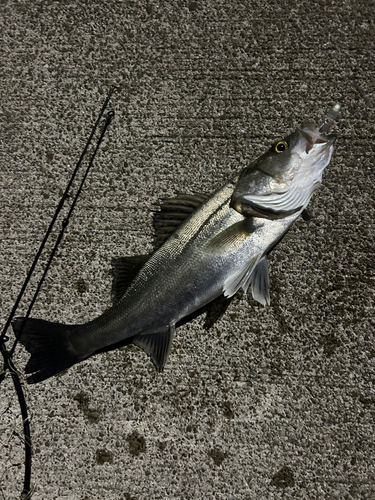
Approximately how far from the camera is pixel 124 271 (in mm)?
1857

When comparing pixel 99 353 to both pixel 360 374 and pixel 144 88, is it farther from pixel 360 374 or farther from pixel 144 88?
pixel 144 88

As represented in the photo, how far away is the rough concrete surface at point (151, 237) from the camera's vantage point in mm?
1946

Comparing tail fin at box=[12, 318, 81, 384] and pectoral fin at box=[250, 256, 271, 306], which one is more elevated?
pectoral fin at box=[250, 256, 271, 306]

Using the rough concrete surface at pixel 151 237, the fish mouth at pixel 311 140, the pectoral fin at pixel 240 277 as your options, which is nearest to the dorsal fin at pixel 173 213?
the rough concrete surface at pixel 151 237

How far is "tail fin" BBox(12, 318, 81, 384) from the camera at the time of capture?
1.84 meters

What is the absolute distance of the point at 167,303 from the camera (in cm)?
175

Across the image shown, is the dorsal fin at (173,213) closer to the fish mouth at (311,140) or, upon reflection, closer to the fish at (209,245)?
the fish at (209,245)

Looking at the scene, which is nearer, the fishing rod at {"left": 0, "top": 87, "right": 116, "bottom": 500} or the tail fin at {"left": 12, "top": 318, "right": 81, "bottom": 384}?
the tail fin at {"left": 12, "top": 318, "right": 81, "bottom": 384}

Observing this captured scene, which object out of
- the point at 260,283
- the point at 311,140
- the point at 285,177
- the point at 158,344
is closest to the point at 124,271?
the point at 158,344

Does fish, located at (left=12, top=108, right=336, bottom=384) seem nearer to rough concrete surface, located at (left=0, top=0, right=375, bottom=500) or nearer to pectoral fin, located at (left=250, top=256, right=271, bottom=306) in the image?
pectoral fin, located at (left=250, top=256, right=271, bottom=306)

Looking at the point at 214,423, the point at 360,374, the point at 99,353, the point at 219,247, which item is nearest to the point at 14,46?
the point at 219,247

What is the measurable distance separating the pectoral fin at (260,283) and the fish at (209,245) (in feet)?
0.31

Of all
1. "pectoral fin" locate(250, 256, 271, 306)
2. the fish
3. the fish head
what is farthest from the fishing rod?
"pectoral fin" locate(250, 256, 271, 306)

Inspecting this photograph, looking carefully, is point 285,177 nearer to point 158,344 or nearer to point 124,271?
point 124,271
